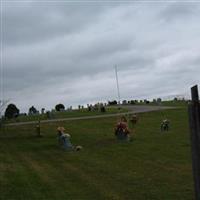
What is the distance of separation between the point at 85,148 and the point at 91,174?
12636 mm

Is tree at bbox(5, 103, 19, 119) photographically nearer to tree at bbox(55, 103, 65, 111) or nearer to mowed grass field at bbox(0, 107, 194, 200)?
tree at bbox(55, 103, 65, 111)

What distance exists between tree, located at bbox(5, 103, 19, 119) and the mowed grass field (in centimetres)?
3715

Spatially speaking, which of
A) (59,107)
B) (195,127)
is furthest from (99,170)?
(59,107)

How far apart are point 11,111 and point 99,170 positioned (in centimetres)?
6124

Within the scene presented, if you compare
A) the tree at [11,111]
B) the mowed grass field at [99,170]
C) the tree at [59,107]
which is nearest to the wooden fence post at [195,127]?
the mowed grass field at [99,170]

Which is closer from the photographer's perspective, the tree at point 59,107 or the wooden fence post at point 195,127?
the wooden fence post at point 195,127

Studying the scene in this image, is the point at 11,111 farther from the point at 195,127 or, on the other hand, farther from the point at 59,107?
the point at 195,127

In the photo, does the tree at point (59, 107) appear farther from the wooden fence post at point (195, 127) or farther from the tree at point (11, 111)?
the wooden fence post at point (195, 127)

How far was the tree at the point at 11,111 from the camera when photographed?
7906 cm

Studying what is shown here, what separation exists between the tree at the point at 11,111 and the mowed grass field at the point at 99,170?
37.2 metres

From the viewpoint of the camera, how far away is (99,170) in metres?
22.0

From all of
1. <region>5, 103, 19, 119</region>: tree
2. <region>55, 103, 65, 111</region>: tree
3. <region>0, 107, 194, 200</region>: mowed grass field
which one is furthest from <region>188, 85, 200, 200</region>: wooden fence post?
<region>55, 103, 65, 111</region>: tree

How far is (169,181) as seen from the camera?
714 inches

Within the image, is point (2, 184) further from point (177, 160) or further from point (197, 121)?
point (197, 121)
